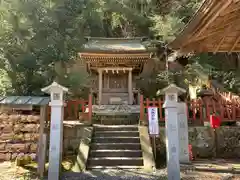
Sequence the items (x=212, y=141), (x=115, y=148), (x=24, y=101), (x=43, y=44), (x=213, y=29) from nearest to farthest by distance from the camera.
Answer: (x=213, y=29) < (x=24, y=101) < (x=115, y=148) < (x=212, y=141) < (x=43, y=44)

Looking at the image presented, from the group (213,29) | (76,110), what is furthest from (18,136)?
(213,29)

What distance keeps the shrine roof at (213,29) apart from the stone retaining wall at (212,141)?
519 cm

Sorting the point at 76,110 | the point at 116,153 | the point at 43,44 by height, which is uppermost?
the point at 43,44

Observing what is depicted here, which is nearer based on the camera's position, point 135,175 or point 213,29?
point 213,29

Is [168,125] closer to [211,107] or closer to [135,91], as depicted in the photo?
[211,107]

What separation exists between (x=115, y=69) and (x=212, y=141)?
654 centimetres

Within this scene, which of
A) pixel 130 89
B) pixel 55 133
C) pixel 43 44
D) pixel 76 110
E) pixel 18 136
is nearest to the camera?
pixel 55 133

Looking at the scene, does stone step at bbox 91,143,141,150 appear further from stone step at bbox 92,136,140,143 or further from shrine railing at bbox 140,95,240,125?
shrine railing at bbox 140,95,240,125

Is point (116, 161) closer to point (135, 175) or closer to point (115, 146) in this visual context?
point (115, 146)

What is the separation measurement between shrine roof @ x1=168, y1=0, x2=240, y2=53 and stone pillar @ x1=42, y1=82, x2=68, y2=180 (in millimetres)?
3734

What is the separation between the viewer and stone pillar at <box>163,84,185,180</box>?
5.62 meters

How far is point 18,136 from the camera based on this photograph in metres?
7.05

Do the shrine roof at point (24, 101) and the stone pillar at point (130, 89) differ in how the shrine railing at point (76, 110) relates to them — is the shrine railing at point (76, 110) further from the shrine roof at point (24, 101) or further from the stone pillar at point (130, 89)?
the stone pillar at point (130, 89)

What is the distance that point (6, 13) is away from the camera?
8906mm
